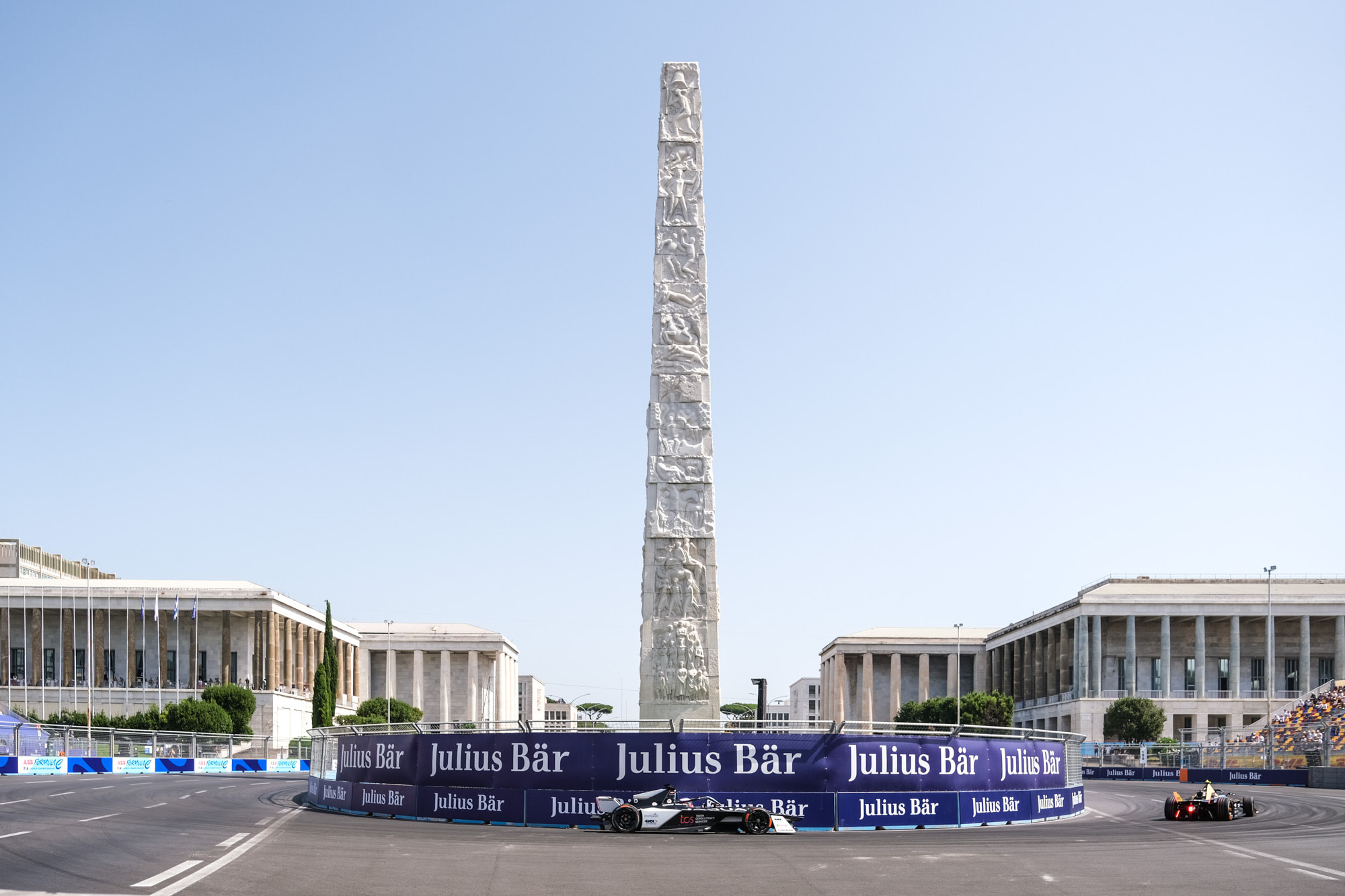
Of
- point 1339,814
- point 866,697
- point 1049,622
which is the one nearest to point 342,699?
point 866,697

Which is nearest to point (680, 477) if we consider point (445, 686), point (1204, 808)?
point (1204, 808)

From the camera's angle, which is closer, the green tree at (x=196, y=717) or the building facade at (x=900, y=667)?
the green tree at (x=196, y=717)

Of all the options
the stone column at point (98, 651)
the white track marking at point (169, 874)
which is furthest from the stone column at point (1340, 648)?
the white track marking at point (169, 874)

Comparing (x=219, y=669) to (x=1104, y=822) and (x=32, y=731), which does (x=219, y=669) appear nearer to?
(x=32, y=731)

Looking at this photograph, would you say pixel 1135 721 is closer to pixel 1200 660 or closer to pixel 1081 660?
pixel 1081 660

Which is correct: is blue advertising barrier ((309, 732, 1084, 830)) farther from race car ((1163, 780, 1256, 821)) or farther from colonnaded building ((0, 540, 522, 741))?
colonnaded building ((0, 540, 522, 741))

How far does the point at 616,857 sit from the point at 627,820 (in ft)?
18.2

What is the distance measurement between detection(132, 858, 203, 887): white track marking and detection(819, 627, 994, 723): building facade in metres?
123

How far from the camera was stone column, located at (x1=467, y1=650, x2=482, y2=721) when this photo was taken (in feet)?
464

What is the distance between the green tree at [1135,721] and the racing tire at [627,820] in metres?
→ 76.9

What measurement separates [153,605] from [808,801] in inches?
3464

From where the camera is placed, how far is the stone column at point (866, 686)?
138m

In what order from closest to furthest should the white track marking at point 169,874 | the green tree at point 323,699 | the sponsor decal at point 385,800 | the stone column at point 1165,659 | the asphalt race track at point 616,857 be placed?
1. the white track marking at point 169,874
2. the asphalt race track at point 616,857
3. the sponsor decal at point 385,800
4. the green tree at point 323,699
5. the stone column at point 1165,659

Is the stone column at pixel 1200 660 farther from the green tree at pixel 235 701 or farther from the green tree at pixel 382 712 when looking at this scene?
the green tree at pixel 235 701
